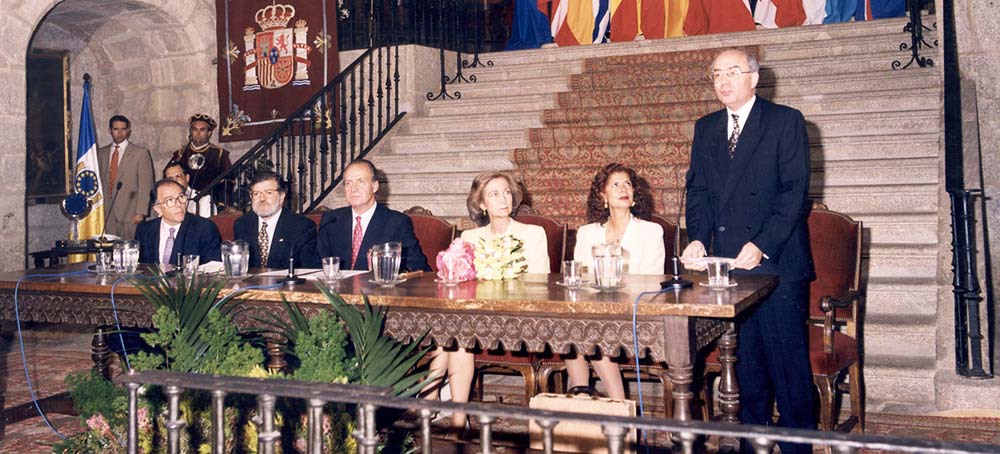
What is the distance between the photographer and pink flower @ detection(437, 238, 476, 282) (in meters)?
3.21

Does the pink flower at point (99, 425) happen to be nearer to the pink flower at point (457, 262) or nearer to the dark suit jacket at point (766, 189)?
the pink flower at point (457, 262)

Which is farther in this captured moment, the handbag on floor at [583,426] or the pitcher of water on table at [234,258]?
the pitcher of water on table at [234,258]

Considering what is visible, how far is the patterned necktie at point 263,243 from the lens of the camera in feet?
14.8

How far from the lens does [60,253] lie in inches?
264

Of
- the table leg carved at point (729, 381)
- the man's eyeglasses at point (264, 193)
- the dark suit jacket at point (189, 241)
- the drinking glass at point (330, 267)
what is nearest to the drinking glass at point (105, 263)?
the dark suit jacket at point (189, 241)

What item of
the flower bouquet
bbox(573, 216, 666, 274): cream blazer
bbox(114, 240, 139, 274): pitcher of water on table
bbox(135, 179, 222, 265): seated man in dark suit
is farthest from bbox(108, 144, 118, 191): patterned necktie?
the flower bouquet

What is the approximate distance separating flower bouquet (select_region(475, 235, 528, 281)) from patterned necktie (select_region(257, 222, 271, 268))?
5.27ft

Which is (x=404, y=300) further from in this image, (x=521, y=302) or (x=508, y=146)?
(x=508, y=146)

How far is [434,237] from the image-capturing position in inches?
180

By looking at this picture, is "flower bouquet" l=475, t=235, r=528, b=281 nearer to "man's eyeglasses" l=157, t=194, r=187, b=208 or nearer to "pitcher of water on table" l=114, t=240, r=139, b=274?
"pitcher of water on table" l=114, t=240, r=139, b=274

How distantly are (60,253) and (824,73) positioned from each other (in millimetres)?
5765

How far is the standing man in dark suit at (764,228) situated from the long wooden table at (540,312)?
0.14 meters

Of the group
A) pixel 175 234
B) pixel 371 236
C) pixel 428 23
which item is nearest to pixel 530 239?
pixel 371 236

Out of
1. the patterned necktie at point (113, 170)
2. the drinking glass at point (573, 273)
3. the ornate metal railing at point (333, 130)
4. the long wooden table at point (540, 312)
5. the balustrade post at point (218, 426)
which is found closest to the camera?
the balustrade post at point (218, 426)
